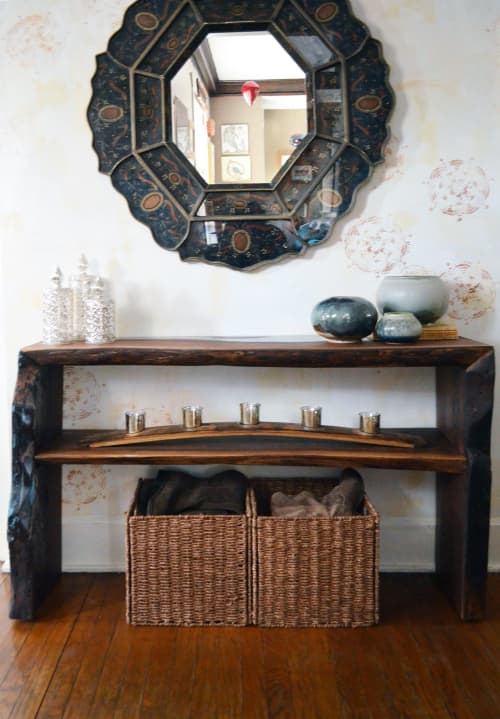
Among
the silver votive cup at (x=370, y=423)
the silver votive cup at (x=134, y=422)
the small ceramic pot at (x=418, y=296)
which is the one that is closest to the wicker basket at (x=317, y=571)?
the silver votive cup at (x=370, y=423)

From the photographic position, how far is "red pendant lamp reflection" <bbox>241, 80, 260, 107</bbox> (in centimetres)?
226

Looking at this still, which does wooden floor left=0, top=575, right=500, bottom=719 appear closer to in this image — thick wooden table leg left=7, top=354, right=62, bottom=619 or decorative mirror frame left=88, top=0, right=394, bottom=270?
thick wooden table leg left=7, top=354, right=62, bottom=619

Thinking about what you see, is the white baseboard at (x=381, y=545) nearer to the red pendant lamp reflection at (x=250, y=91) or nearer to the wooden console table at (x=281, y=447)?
the wooden console table at (x=281, y=447)

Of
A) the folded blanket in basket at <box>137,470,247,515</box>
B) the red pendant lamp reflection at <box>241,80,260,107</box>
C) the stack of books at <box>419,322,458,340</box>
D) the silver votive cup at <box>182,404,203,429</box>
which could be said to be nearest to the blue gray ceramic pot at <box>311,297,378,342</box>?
the stack of books at <box>419,322,458,340</box>

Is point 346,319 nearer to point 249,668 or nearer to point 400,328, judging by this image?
point 400,328

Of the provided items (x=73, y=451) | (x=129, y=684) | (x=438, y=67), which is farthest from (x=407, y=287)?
(x=129, y=684)

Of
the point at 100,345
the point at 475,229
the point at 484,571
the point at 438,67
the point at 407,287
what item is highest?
the point at 438,67

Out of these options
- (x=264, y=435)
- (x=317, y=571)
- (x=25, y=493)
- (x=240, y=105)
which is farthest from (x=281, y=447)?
(x=240, y=105)

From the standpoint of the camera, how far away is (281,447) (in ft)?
7.12

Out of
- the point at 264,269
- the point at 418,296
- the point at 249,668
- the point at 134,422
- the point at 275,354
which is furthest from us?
the point at 264,269

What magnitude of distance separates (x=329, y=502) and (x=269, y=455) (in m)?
0.30

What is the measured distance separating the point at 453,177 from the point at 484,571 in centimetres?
130

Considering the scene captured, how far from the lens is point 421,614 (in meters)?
2.14

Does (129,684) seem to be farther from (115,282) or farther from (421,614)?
(115,282)
